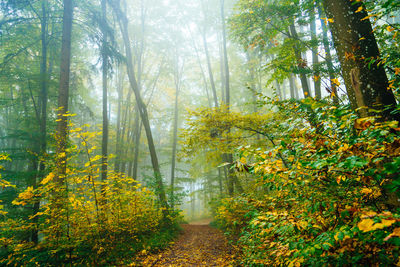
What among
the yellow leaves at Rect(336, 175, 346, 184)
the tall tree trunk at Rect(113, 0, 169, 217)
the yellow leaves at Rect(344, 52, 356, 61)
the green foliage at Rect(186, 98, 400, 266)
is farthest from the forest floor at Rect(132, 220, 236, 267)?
the yellow leaves at Rect(344, 52, 356, 61)

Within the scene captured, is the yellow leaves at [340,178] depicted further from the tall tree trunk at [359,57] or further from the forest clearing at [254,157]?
the tall tree trunk at [359,57]

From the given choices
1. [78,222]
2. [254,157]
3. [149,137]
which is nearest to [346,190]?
[254,157]

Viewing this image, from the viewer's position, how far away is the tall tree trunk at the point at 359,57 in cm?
169

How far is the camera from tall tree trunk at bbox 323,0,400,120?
5.53 feet

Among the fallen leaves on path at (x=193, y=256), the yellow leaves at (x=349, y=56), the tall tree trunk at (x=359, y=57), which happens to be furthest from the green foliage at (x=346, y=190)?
the fallen leaves on path at (x=193, y=256)

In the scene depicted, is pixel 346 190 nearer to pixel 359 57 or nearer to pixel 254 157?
pixel 254 157

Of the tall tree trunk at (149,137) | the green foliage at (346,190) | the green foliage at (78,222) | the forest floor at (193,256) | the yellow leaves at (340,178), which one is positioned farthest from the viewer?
the tall tree trunk at (149,137)

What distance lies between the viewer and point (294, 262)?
1.60 metres

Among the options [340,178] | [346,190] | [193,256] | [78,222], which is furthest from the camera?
[193,256]

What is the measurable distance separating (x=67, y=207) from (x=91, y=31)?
18.1 feet

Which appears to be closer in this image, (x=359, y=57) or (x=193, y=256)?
(x=359, y=57)

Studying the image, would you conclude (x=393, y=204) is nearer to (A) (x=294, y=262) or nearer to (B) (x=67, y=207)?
(A) (x=294, y=262)

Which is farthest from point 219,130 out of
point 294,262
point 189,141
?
point 294,262

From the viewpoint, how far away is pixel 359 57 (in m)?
1.78
